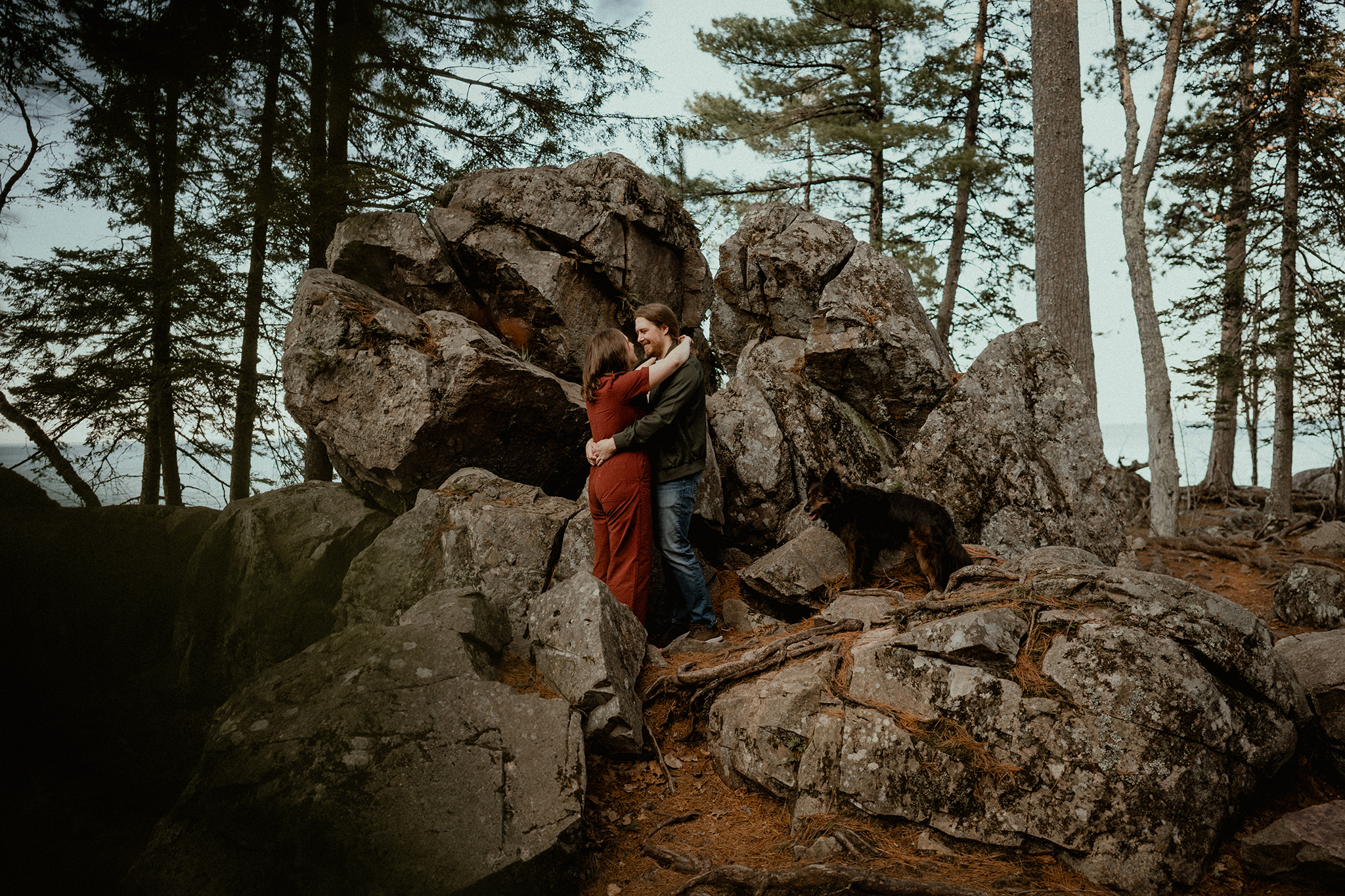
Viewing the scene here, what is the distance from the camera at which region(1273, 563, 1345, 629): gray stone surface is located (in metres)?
7.25

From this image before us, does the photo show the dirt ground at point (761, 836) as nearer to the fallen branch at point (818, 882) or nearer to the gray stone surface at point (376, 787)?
the fallen branch at point (818, 882)

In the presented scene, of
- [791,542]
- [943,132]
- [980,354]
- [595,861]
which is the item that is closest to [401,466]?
[791,542]

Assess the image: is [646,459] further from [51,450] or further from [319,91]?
[51,450]

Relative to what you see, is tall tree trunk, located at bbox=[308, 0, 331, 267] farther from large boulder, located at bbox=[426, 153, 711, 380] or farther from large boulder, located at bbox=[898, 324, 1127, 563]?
large boulder, located at bbox=[898, 324, 1127, 563]

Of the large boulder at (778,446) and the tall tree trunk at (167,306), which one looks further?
the large boulder at (778,446)

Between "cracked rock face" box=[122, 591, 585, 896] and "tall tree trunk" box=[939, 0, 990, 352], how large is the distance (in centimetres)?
1583

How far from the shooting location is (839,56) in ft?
56.8

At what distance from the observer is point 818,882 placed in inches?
132

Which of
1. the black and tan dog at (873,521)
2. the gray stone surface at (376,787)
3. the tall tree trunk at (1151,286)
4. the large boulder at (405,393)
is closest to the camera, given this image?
the gray stone surface at (376,787)

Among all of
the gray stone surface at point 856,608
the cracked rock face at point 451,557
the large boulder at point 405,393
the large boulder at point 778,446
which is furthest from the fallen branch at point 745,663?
the large boulder at point 405,393

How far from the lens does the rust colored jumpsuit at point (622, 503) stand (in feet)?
20.6

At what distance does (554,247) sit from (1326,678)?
8.55m

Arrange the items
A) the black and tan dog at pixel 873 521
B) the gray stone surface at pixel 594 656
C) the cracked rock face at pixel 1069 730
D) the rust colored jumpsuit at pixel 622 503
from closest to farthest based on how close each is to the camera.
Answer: the cracked rock face at pixel 1069 730 < the gray stone surface at pixel 594 656 < the rust colored jumpsuit at pixel 622 503 < the black and tan dog at pixel 873 521

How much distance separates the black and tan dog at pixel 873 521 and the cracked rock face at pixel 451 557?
2.67 metres
